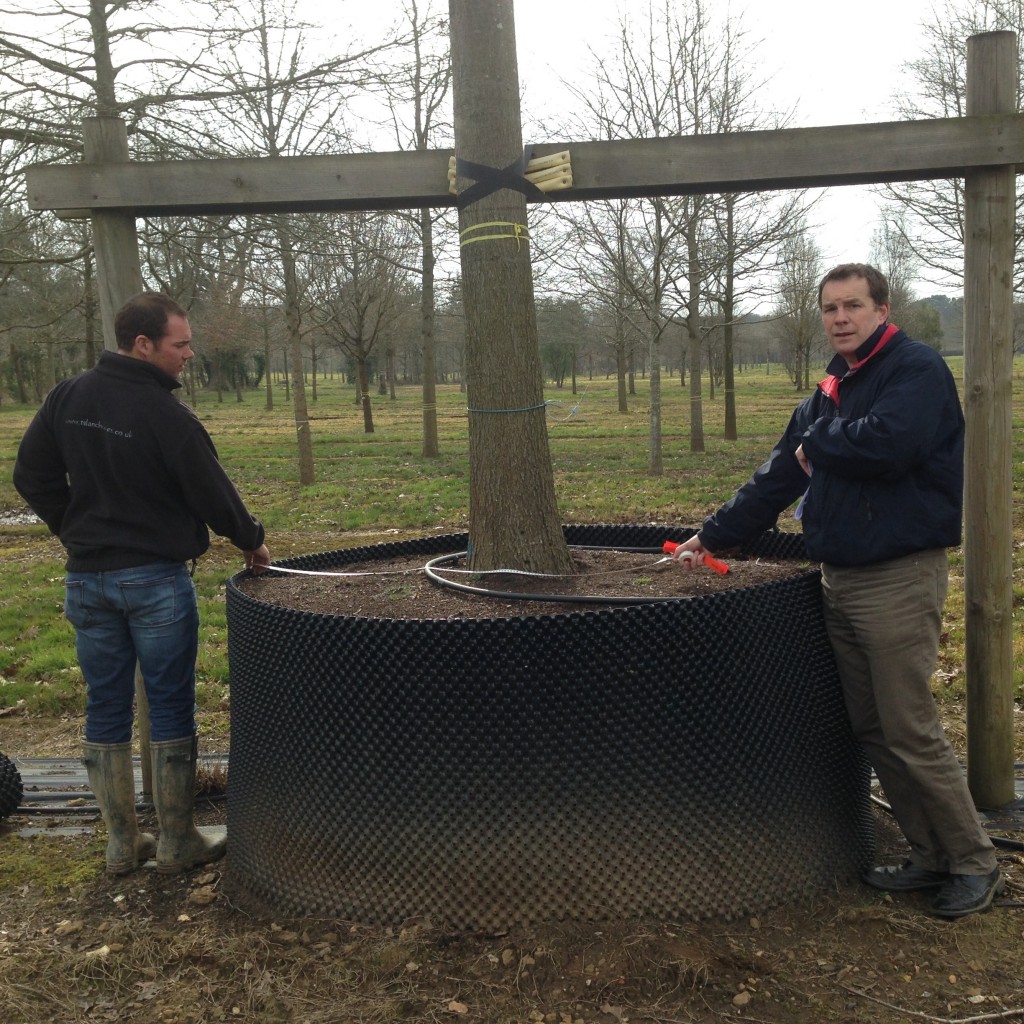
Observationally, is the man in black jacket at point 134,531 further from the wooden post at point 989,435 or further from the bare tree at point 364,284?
the bare tree at point 364,284

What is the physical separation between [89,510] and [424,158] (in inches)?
70.4

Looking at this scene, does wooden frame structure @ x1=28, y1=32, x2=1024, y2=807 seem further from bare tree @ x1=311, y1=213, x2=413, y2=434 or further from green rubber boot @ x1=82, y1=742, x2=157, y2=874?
bare tree @ x1=311, y1=213, x2=413, y2=434

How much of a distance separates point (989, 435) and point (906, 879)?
166 centimetres

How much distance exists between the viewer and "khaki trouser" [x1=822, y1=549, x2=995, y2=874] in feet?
9.61

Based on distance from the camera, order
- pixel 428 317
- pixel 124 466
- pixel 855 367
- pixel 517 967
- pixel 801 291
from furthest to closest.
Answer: pixel 801 291
pixel 428 317
pixel 124 466
pixel 855 367
pixel 517 967

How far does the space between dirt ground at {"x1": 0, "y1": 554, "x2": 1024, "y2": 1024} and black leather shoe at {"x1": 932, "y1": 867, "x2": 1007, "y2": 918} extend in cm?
3

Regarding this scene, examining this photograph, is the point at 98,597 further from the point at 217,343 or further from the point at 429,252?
the point at 217,343

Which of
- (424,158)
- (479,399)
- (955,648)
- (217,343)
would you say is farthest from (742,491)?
(217,343)

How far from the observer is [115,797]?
3.43 m

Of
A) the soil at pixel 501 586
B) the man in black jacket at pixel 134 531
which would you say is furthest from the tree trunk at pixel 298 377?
the man in black jacket at pixel 134 531

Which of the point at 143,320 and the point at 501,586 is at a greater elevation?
the point at 143,320

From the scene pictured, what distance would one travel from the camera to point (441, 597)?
11.0ft

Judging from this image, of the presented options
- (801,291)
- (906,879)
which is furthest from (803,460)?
(801,291)

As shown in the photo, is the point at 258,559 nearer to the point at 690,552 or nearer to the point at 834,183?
the point at 690,552
